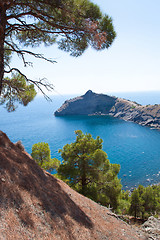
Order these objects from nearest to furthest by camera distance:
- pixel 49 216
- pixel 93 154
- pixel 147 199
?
pixel 49 216, pixel 93 154, pixel 147 199

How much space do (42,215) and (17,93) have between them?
346 inches

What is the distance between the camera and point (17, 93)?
39.0 feet

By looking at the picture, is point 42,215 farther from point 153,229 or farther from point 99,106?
point 99,106

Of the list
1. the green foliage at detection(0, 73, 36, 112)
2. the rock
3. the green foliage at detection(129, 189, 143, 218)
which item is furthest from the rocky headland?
the green foliage at detection(0, 73, 36, 112)

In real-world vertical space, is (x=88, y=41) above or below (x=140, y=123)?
below

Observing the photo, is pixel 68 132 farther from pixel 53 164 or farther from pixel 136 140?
pixel 53 164

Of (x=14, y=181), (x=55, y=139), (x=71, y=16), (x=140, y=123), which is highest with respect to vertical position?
(x=140, y=123)

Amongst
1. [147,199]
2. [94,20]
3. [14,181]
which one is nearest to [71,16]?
[94,20]

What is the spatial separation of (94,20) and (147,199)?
1018 inches

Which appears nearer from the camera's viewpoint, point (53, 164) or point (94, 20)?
point (94, 20)

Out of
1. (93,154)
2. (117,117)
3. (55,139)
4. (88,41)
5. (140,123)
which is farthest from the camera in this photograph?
(117,117)

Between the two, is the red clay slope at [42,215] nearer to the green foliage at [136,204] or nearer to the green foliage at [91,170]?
the green foliage at [91,170]

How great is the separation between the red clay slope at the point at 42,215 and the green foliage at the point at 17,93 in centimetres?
375

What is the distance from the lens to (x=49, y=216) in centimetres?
640
